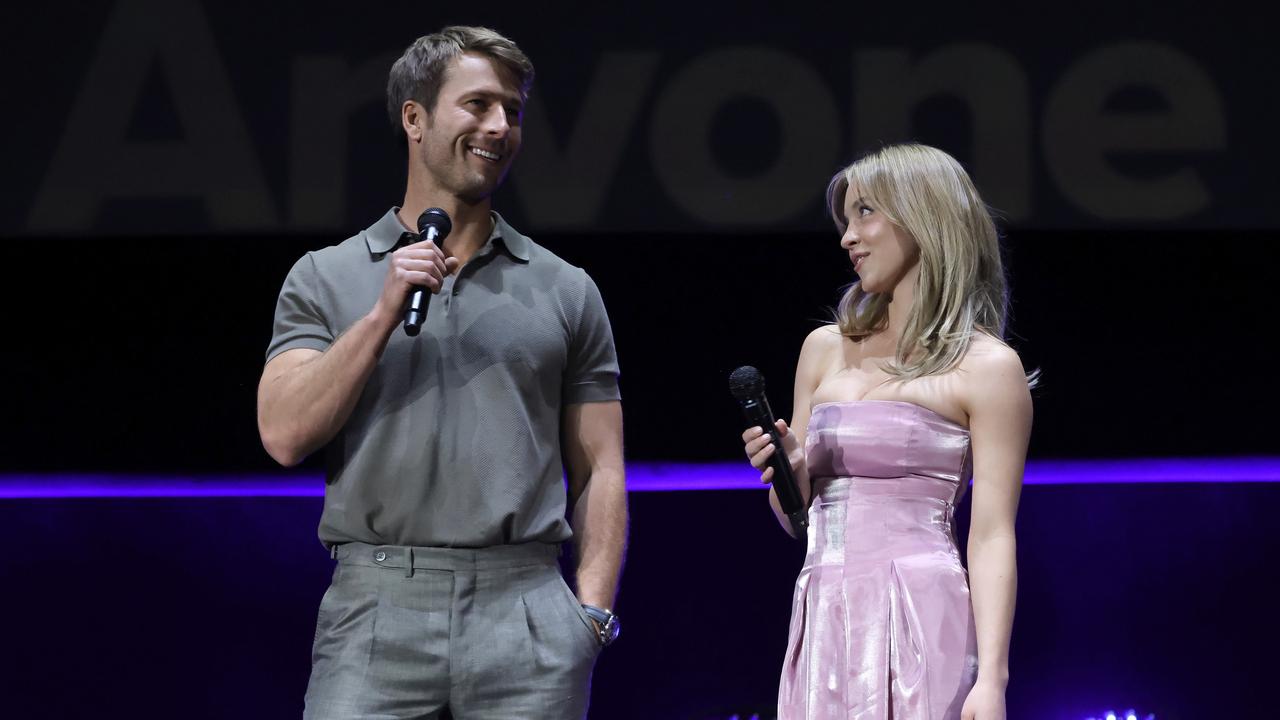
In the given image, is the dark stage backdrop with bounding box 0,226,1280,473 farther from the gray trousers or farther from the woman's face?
the gray trousers

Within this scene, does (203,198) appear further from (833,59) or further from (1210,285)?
(1210,285)

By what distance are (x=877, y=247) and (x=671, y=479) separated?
1351 millimetres

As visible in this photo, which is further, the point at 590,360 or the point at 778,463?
the point at 590,360

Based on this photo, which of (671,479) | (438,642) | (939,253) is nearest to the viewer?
(438,642)

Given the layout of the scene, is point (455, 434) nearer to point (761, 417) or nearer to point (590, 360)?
point (590, 360)

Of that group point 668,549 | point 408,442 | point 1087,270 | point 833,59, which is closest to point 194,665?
point 668,549

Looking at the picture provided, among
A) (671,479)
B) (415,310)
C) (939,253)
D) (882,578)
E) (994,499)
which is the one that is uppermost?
(939,253)

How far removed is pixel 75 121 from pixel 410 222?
6.65 ft

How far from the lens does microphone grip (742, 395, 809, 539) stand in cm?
194

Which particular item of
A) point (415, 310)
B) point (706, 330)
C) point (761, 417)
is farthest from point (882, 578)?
point (706, 330)

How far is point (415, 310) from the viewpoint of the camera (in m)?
1.72

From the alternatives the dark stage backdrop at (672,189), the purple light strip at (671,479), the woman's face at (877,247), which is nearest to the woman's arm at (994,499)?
the woman's face at (877,247)

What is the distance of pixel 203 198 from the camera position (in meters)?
3.65

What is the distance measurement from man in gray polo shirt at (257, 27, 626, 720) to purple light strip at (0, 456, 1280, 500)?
1140mm
